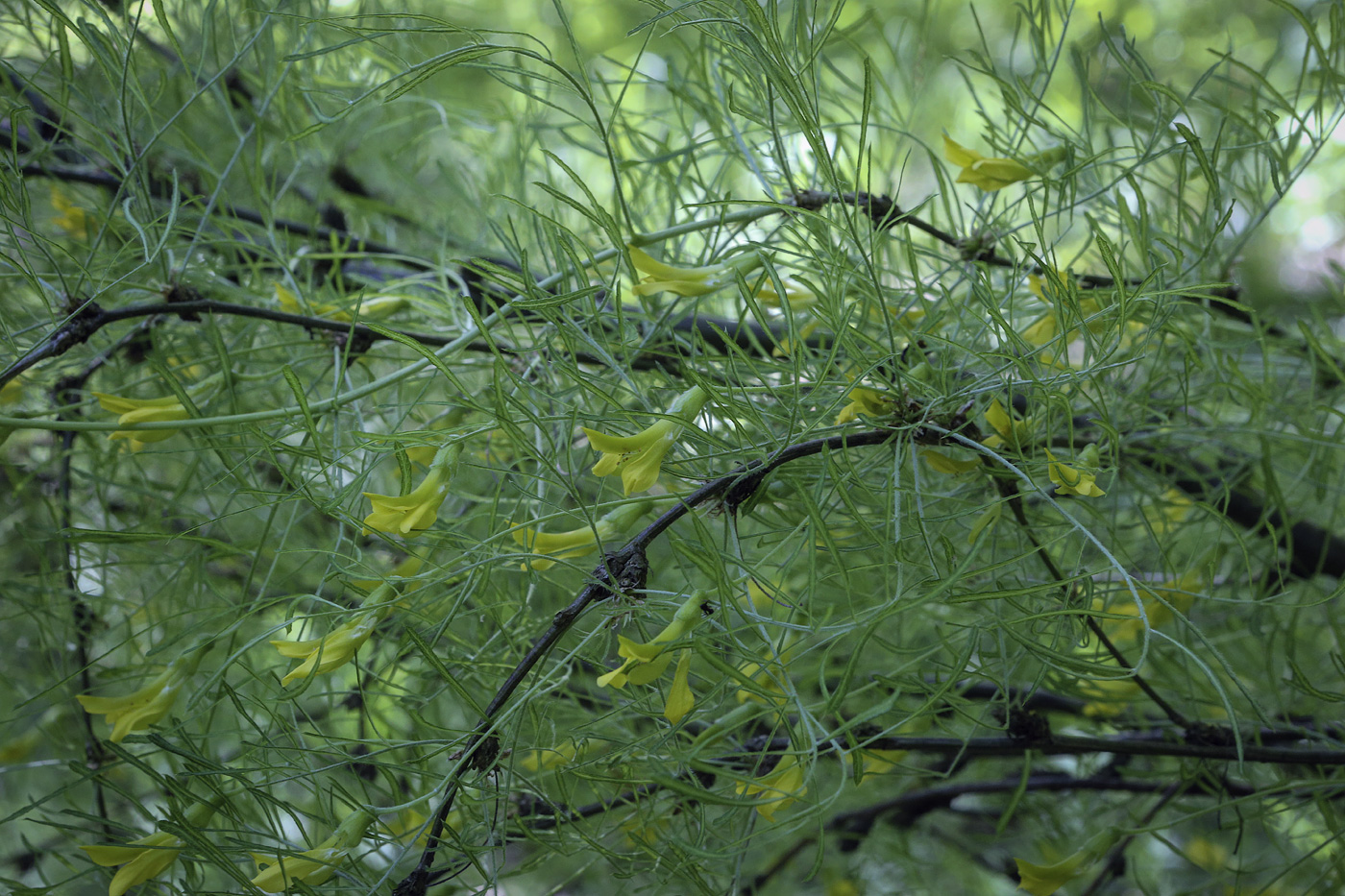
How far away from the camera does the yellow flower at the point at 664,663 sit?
200 millimetres

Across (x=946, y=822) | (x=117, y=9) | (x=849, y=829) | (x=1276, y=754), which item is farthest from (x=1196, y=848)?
(x=117, y=9)

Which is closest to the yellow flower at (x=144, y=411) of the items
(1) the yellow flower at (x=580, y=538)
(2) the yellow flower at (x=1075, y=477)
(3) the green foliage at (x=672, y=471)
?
(3) the green foliage at (x=672, y=471)

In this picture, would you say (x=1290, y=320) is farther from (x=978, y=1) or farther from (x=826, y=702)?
(x=978, y=1)

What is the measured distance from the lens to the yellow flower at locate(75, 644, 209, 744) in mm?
279

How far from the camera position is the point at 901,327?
0.24 meters

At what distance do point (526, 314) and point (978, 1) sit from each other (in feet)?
3.68

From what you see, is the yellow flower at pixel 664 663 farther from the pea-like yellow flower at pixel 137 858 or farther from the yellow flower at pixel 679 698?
the pea-like yellow flower at pixel 137 858

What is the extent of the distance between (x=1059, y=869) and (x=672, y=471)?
0.20 meters

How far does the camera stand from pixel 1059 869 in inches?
11.8

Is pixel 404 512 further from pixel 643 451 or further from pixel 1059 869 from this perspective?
pixel 1059 869

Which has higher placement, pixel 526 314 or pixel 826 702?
pixel 526 314

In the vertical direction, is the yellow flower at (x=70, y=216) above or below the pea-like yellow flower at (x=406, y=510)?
above

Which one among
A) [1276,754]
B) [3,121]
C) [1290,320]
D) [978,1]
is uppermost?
[978,1]

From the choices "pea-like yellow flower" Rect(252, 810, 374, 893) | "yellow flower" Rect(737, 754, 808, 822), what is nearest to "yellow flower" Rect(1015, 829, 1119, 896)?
"yellow flower" Rect(737, 754, 808, 822)
